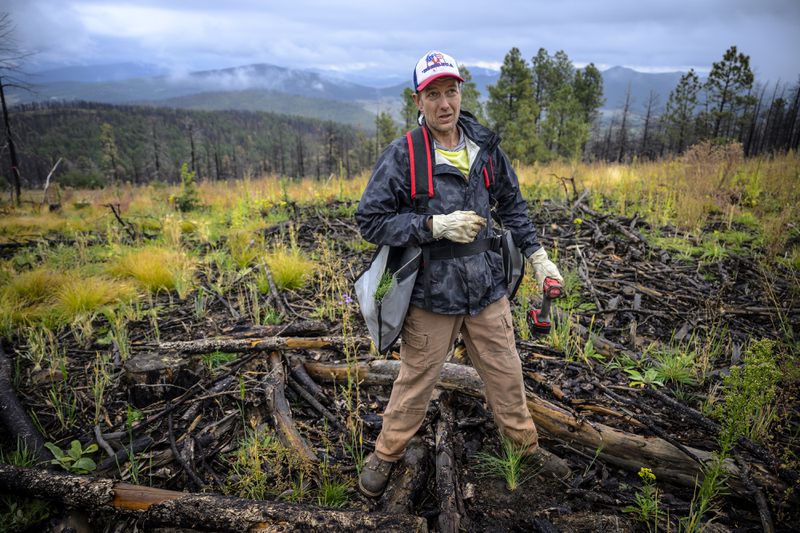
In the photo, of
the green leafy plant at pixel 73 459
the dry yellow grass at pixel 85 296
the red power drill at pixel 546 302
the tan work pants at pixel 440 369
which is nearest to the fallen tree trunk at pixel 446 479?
the tan work pants at pixel 440 369

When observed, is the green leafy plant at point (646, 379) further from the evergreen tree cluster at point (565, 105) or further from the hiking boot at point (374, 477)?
the evergreen tree cluster at point (565, 105)

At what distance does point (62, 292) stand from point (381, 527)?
4.93 meters

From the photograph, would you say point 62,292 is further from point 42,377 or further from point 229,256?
point 229,256

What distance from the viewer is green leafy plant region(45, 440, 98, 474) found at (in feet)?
7.95

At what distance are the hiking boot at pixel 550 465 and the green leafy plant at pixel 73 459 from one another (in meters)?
2.79

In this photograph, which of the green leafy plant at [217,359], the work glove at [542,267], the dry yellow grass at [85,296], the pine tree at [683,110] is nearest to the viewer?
the work glove at [542,267]

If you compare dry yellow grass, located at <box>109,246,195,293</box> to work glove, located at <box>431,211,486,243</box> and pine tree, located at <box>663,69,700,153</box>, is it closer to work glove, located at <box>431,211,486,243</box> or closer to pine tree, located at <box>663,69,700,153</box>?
work glove, located at <box>431,211,486,243</box>

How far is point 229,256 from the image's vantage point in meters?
6.20

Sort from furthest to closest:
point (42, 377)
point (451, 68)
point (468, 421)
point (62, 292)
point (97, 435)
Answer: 1. point (62, 292)
2. point (42, 377)
3. point (468, 421)
4. point (97, 435)
5. point (451, 68)

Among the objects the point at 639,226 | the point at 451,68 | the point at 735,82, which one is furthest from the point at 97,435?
the point at 735,82

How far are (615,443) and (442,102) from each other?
241cm

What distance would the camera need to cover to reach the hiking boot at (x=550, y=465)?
7.98 ft

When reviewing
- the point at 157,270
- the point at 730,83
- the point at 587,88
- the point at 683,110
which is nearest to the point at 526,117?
the point at 587,88

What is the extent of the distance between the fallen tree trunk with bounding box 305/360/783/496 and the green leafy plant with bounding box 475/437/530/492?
1.12 feet
